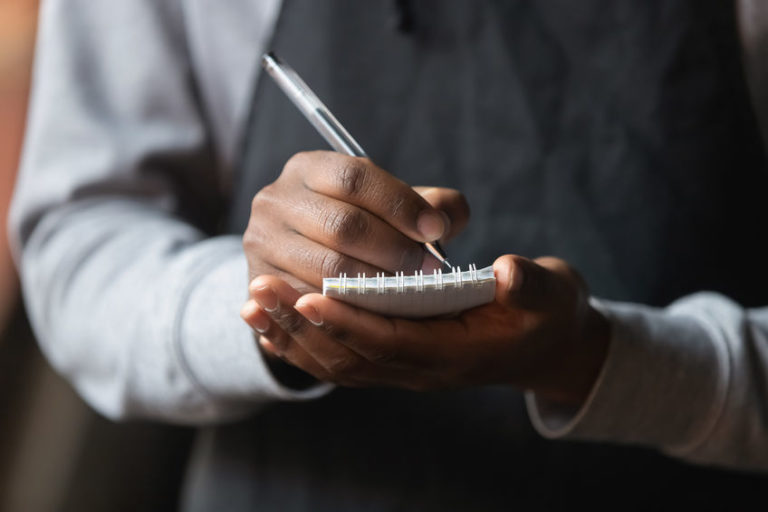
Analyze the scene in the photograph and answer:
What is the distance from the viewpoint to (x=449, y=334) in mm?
219

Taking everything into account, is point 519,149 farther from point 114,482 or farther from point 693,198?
point 114,482

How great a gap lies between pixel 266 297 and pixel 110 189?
0.26 metres

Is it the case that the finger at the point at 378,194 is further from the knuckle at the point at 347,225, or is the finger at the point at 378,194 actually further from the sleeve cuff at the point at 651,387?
the sleeve cuff at the point at 651,387

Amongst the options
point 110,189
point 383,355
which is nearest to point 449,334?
point 383,355

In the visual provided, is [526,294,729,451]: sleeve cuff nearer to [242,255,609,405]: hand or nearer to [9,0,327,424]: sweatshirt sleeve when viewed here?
[242,255,609,405]: hand

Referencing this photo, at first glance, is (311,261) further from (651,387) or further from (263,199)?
(651,387)

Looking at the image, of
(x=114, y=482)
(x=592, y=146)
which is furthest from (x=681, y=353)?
(x=114, y=482)

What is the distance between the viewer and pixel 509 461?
37 centimetres

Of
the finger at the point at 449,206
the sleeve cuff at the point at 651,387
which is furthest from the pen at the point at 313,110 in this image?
the sleeve cuff at the point at 651,387

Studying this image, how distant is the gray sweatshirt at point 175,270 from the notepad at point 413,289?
71 millimetres

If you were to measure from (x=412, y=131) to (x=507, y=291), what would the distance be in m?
0.15

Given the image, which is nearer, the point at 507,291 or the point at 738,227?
the point at 507,291

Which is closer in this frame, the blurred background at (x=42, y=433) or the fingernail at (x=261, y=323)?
the fingernail at (x=261, y=323)

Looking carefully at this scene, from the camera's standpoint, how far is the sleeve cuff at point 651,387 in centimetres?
28
